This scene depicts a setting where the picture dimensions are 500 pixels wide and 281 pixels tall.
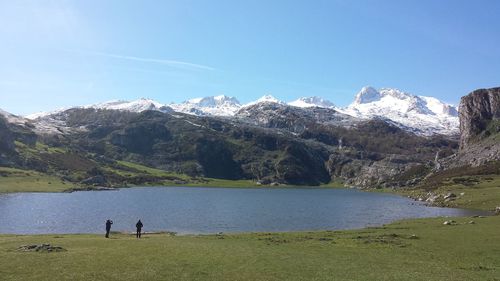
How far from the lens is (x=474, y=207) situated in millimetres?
134625

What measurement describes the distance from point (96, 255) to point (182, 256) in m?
8.73

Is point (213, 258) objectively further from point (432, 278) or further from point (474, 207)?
point (474, 207)

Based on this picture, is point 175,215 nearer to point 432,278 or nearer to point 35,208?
point 35,208

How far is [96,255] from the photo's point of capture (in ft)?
153

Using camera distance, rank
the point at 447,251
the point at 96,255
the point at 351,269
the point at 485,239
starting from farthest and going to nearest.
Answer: the point at 485,239 → the point at 447,251 → the point at 96,255 → the point at 351,269

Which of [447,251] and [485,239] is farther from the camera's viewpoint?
[485,239]

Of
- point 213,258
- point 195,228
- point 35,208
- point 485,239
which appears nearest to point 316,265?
point 213,258

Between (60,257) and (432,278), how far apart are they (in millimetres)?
34753

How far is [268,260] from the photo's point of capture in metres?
47.2

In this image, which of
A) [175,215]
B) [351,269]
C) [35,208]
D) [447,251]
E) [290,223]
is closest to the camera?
[351,269]

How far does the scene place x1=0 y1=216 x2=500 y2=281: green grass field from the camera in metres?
38.8

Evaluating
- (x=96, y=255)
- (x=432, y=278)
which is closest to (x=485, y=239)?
(x=432, y=278)

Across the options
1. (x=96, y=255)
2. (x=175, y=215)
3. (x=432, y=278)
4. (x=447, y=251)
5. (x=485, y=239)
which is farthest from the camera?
(x=175, y=215)

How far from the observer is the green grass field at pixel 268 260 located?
3881 cm
